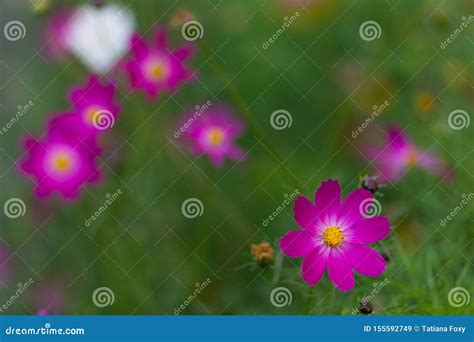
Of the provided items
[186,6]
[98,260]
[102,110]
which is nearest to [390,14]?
[186,6]

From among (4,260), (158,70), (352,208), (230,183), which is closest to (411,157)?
(352,208)

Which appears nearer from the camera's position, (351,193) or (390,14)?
(351,193)

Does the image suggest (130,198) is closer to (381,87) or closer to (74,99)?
(74,99)

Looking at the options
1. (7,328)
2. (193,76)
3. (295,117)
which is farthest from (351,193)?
(7,328)

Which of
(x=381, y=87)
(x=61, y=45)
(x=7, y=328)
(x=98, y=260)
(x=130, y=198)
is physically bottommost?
(x=7, y=328)

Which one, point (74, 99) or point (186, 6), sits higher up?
point (186, 6)

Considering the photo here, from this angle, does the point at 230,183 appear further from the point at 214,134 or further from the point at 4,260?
the point at 4,260

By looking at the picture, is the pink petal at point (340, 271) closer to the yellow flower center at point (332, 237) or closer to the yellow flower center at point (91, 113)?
the yellow flower center at point (332, 237)

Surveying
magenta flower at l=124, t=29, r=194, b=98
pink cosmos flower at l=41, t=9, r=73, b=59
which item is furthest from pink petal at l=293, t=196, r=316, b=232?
pink cosmos flower at l=41, t=9, r=73, b=59
